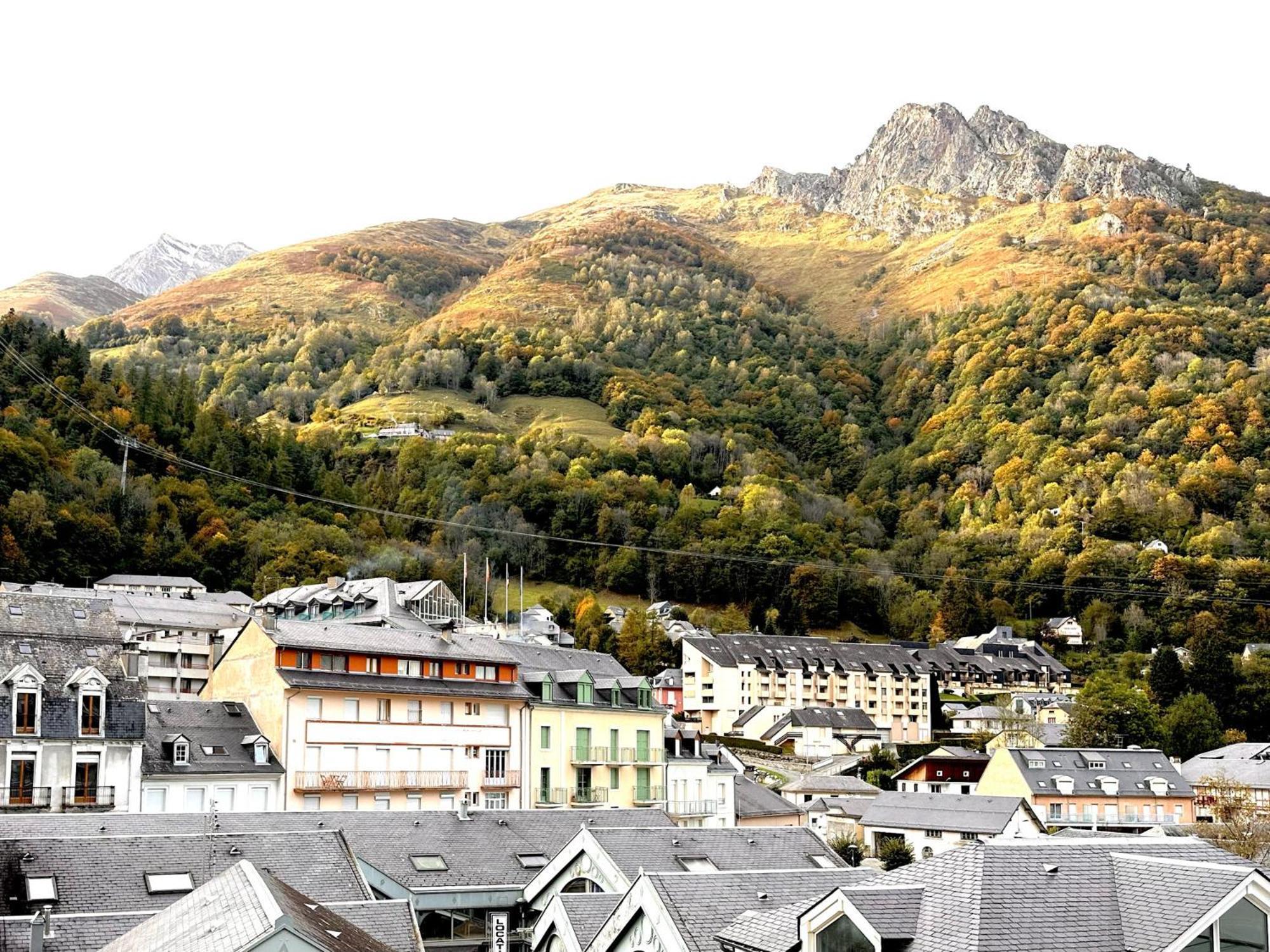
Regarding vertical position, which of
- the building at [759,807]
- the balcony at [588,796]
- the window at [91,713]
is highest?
the window at [91,713]

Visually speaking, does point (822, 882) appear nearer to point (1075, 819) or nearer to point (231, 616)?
point (1075, 819)

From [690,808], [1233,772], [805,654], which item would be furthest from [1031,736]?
[690,808]

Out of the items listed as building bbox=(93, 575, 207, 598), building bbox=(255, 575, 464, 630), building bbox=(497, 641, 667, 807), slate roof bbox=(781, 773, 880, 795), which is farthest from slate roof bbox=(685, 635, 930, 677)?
building bbox=(497, 641, 667, 807)

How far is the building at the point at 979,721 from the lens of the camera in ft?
387

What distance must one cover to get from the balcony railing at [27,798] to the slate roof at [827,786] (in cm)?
5105

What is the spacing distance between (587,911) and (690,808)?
1393 inches

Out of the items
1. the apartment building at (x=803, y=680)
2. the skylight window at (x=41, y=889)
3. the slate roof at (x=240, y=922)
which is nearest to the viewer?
the slate roof at (x=240, y=922)

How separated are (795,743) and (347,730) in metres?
59.1

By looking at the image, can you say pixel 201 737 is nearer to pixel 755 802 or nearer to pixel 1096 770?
pixel 755 802

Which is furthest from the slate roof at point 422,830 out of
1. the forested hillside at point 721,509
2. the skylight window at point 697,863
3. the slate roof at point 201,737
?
the forested hillside at point 721,509

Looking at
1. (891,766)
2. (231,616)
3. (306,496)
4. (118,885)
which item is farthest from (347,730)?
(306,496)

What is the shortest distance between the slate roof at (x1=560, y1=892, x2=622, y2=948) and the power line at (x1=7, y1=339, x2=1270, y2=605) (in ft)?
350

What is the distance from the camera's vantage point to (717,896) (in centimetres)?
2330

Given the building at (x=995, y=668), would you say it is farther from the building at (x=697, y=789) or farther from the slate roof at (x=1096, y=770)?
the building at (x=697, y=789)
